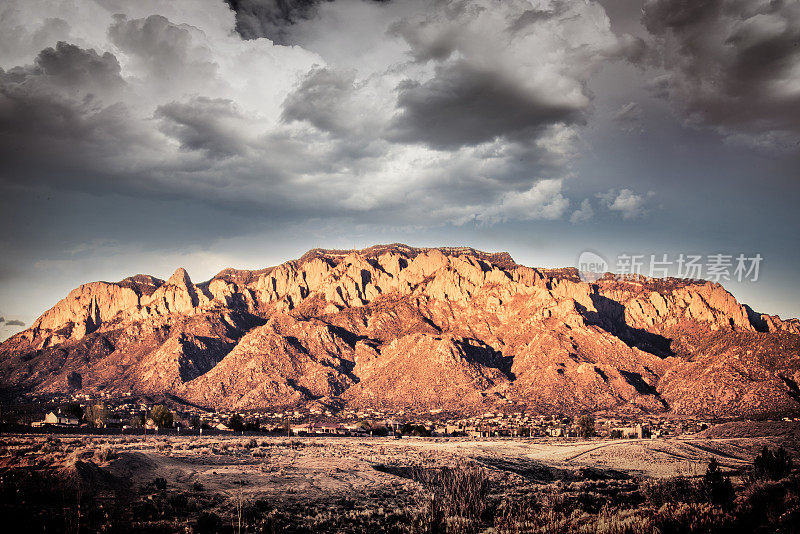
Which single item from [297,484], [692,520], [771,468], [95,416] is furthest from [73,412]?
[771,468]

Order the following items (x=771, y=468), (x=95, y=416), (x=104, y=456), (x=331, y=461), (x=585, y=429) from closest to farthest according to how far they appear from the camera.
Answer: (x=104, y=456), (x=771, y=468), (x=331, y=461), (x=585, y=429), (x=95, y=416)

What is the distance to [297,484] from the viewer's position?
3058 centimetres

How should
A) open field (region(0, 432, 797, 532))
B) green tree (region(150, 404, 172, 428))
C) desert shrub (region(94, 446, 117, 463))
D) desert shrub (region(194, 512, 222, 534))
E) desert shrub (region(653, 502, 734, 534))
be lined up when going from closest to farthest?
desert shrub (region(653, 502, 734, 534))
desert shrub (region(194, 512, 222, 534))
open field (region(0, 432, 797, 532))
desert shrub (region(94, 446, 117, 463))
green tree (region(150, 404, 172, 428))

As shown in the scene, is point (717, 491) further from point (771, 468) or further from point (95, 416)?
point (95, 416)

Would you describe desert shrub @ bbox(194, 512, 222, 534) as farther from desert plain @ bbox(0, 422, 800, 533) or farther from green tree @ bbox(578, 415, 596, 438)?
green tree @ bbox(578, 415, 596, 438)

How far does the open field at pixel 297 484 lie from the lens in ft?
72.0

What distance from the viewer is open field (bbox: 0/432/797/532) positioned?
21938 mm

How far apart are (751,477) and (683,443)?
2539 cm

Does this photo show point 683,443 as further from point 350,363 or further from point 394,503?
point 350,363

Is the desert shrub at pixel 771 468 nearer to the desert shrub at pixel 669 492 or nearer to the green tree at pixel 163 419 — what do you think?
the desert shrub at pixel 669 492

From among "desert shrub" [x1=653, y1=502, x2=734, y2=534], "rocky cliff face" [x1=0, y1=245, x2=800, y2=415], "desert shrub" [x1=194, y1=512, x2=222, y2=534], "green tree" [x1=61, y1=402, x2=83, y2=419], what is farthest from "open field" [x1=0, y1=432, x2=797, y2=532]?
"rocky cliff face" [x1=0, y1=245, x2=800, y2=415]

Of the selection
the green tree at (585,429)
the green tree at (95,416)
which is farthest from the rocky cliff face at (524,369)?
the green tree at (95,416)

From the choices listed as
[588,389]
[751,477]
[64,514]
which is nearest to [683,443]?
[751,477]

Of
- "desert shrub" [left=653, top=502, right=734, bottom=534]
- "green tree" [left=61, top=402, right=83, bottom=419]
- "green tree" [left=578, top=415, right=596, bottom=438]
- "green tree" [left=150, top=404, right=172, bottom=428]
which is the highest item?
"desert shrub" [left=653, top=502, right=734, bottom=534]
